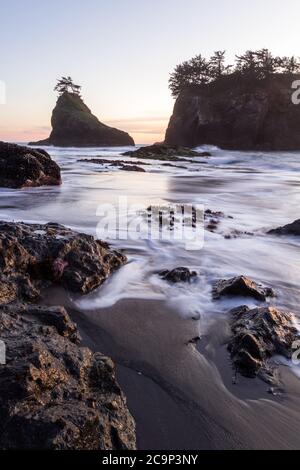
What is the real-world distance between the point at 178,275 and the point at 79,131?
6170 centimetres

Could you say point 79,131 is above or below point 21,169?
above

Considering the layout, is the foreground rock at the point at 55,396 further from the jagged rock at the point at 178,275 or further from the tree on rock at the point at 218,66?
the tree on rock at the point at 218,66

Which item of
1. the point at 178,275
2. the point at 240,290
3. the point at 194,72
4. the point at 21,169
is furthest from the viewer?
the point at 194,72

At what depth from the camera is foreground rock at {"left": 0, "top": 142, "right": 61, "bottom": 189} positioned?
11.4m

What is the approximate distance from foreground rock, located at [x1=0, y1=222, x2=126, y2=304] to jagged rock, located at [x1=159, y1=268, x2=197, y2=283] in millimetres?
629

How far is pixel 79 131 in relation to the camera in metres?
62.5

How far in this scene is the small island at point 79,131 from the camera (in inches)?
2450

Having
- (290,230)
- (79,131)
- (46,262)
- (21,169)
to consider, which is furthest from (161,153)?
(79,131)

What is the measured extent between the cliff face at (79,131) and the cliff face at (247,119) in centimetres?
1921

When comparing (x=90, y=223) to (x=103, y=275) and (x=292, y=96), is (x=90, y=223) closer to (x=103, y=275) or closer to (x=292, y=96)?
(x=103, y=275)

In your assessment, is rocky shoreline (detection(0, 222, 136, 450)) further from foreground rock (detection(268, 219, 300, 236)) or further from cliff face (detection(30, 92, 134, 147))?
cliff face (detection(30, 92, 134, 147))

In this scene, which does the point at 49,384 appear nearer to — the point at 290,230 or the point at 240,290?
the point at 240,290

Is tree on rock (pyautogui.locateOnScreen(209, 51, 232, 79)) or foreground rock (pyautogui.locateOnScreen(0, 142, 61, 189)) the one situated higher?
tree on rock (pyautogui.locateOnScreen(209, 51, 232, 79))

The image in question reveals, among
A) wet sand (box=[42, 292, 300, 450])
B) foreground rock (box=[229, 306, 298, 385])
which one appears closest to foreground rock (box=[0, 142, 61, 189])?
wet sand (box=[42, 292, 300, 450])
